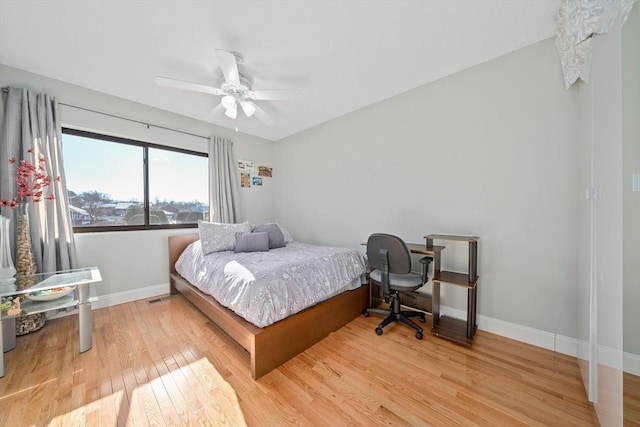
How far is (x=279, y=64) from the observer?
6.95 ft

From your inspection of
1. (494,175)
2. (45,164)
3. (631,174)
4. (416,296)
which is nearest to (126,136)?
(45,164)

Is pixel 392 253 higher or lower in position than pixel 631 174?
lower

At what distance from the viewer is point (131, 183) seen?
2.98 m

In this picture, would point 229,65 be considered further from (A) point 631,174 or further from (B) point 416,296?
(B) point 416,296

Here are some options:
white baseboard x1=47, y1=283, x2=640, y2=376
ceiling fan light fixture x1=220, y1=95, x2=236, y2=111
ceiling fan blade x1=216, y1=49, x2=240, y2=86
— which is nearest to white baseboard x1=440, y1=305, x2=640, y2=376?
white baseboard x1=47, y1=283, x2=640, y2=376

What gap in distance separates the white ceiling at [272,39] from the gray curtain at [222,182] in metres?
1.07

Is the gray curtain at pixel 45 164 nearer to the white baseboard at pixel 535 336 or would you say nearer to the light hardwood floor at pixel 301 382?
the white baseboard at pixel 535 336

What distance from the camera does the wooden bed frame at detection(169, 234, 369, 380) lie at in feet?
5.22

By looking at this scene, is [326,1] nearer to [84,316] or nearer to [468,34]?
[468,34]

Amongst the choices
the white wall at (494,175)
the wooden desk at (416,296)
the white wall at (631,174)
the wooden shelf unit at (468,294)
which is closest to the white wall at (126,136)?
the white wall at (494,175)

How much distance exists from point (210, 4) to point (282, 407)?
8.51 feet

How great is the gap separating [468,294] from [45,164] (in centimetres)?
426

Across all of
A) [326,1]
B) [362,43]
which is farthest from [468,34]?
Result: [326,1]

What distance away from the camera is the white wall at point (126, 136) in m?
2.44
